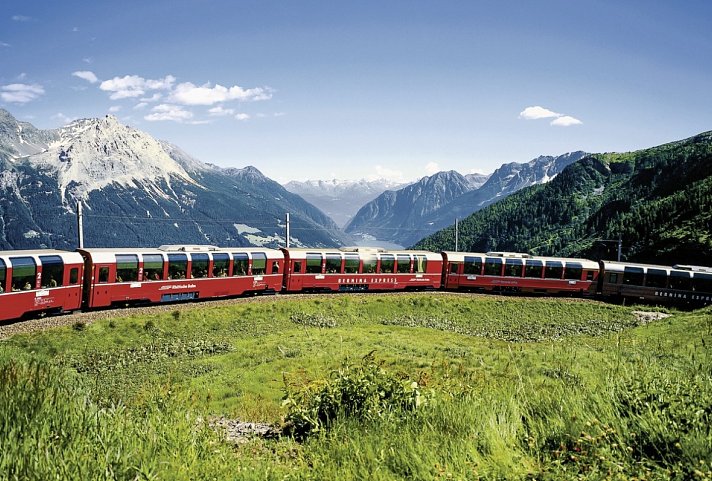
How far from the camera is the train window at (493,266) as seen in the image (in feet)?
164

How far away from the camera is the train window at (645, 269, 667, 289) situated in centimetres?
4856

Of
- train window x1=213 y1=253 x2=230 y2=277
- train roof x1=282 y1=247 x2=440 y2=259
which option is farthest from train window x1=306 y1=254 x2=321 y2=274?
train window x1=213 y1=253 x2=230 y2=277

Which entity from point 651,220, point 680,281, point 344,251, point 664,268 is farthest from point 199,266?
point 651,220

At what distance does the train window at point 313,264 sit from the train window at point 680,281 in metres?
34.8

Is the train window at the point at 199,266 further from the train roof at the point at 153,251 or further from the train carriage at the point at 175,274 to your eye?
the train roof at the point at 153,251

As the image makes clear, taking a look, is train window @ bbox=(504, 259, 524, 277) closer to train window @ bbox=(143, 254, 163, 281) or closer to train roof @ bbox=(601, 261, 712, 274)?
train roof @ bbox=(601, 261, 712, 274)

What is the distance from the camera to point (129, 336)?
29.3m

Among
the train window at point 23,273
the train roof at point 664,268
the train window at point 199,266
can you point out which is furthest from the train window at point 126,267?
the train roof at point 664,268

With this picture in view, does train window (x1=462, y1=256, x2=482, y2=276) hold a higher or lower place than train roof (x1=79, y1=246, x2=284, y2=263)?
lower

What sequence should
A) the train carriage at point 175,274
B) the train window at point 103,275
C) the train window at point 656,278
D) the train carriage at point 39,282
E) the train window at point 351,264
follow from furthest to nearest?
the train window at point 656,278 → the train window at point 351,264 → the train carriage at point 175,274 → the train window at point 103,275 → the train carriage at point 39,282

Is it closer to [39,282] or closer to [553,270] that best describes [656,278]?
[553,270]

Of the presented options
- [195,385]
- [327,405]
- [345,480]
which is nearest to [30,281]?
[195,385]

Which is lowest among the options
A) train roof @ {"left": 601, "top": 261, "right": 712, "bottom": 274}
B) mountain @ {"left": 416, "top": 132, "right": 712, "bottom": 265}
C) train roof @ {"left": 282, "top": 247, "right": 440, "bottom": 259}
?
train roof @ {"left": 601, "top": 261, "right": 712, "bottom": 274}

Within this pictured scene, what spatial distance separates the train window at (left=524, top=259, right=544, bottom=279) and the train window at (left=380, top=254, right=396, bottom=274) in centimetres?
1394
